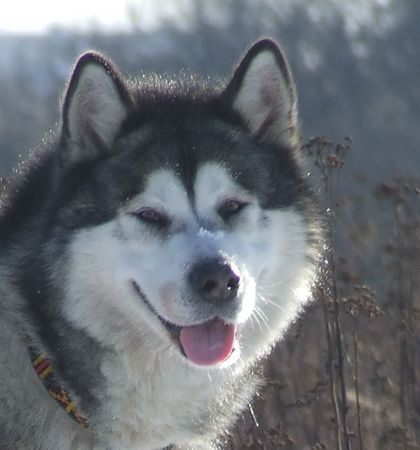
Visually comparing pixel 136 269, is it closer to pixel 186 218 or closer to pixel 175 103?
pixel 186 218

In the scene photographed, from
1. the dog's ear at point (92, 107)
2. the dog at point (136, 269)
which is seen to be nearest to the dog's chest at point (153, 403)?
the dog at point (136, 269)

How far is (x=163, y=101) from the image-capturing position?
503 cm

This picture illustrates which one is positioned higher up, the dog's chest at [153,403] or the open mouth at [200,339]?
the open mouth at [200,339]

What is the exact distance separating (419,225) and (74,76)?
8.63 feet

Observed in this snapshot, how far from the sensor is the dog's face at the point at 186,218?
4.67 m

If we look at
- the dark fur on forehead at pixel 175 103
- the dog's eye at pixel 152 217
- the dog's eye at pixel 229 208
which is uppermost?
the dark fur on forehead at pixel 175 103

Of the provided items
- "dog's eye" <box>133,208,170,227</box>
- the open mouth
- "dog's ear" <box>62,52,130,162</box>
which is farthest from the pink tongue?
"dog's ear" <box>62,52,130,162</box>

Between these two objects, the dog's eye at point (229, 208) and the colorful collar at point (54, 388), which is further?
the dog's eye at point (229, 208)

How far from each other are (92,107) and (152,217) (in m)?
0.44

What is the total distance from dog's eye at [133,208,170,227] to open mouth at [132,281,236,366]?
0.21 metres

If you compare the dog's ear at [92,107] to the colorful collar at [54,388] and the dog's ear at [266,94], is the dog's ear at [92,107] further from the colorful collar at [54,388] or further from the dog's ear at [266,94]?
the colorful collar at [54,388]

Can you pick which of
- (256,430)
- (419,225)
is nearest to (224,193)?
(256,430)

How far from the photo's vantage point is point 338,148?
6098mm

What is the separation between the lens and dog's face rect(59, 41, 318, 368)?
15.3 ft
